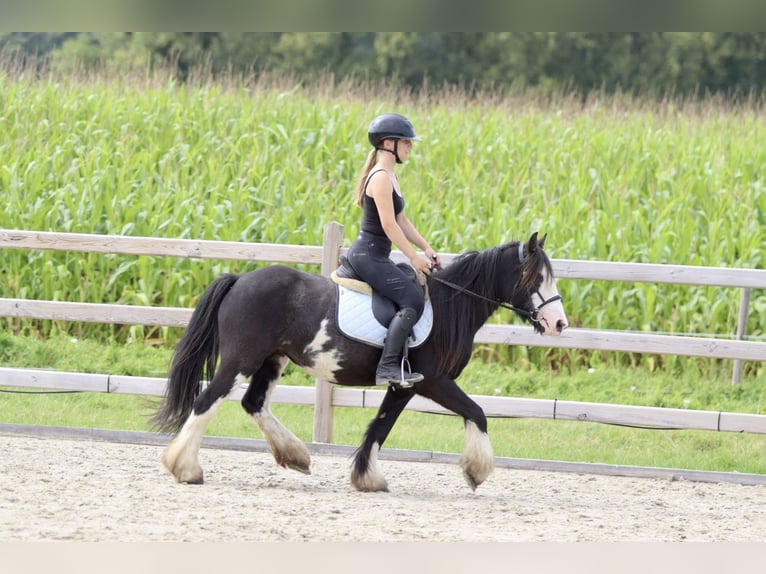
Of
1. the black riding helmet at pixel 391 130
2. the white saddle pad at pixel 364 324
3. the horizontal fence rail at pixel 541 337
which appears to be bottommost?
the horizontal fence rail at pixel 541 337

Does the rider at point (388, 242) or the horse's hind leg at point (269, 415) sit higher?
the rider at point (388, 242)

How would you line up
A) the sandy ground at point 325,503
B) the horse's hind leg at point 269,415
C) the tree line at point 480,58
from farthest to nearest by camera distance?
the tree line at point 480,58 < the horse's hind leg at point 269,415 < the sandy ground at point 325,503

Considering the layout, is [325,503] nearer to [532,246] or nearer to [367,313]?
[367,313]

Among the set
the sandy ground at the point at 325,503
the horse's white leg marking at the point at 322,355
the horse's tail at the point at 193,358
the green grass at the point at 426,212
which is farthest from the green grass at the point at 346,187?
the horse's tail at the point at 193,358

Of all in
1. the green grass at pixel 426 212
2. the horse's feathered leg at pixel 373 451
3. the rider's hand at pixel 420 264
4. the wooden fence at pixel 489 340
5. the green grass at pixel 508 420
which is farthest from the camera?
the green grass at pixel 426 212

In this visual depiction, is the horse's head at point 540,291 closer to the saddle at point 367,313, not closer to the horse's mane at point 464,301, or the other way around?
the horse's mane at point 464,301

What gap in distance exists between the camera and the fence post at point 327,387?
266 inches

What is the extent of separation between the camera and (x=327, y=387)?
6.78 metres

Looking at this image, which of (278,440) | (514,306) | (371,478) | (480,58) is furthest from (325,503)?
(480,58)

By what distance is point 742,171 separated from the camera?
12062 millimetres

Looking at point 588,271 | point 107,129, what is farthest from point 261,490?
point 107,129

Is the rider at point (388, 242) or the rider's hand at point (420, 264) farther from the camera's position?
the rider's hand at point (420, 264)

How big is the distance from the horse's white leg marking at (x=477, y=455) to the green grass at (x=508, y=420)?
1725mm

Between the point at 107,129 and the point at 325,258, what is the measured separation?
24.9 ft
